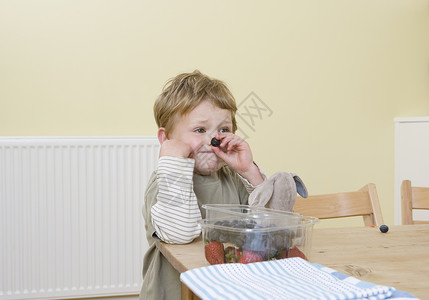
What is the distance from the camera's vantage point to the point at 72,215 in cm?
203

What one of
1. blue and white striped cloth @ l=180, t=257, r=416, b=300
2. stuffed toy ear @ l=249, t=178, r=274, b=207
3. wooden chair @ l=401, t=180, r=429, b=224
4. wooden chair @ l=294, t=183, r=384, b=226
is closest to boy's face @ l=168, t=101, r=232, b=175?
stuffed toy ear @ l=249, t=178, r=274, b=207

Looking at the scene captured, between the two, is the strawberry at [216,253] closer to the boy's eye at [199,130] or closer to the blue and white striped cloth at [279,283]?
the blue and white striped cloth at [279,283]

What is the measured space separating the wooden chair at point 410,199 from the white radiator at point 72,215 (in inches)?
40.0

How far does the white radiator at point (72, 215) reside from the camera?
1983 mm

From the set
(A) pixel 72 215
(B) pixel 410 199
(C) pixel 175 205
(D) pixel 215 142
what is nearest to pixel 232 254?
(C) pixel 175 205

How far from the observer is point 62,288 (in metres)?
2.04

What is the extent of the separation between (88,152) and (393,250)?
1.42 m

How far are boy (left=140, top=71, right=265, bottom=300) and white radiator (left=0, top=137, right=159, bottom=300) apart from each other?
3.05 ft

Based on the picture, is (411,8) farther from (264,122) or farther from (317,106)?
(264,122)

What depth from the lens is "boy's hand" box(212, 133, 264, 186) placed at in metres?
1.08

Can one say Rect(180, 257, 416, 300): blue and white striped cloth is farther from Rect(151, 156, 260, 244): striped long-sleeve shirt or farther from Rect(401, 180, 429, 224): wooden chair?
Rect(401, 180, 429, 224): wooden chair

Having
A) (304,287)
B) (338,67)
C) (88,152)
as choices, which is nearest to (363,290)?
(304,287)

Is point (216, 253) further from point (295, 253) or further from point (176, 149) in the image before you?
point (176, 149)

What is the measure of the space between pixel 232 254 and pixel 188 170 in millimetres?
320
